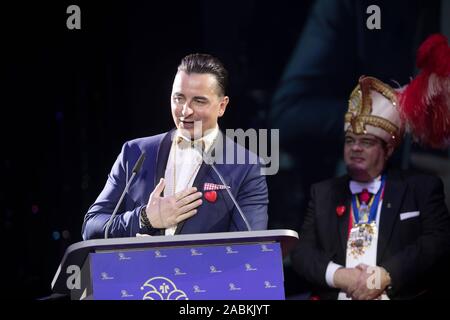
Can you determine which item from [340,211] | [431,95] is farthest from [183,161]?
[431,95]

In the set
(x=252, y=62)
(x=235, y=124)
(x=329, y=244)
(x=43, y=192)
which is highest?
(x=252, y=62)

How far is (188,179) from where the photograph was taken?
4430mm

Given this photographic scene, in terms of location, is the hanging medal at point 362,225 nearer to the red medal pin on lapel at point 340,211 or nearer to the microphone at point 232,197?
the red medal pin on lapel at point 340,211

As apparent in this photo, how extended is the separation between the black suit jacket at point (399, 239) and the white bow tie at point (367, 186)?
5cm

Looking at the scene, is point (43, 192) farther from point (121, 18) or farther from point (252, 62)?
point (252, 62)

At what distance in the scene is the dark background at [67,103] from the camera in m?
5.11

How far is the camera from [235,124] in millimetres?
5312

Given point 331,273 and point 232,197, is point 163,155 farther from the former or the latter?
point 331,273

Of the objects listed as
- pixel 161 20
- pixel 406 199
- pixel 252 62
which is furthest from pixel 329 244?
pixel 161 20

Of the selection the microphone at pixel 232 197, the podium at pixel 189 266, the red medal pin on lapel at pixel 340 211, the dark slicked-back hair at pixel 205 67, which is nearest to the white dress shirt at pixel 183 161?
the microphone at pixel 232 197

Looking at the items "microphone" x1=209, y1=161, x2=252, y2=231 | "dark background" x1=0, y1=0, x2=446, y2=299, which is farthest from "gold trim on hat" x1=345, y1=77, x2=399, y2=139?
"microphone" x1=209, y1=161, x2=252, y2=231

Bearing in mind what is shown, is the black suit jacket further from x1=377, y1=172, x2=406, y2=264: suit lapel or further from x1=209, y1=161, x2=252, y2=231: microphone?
x1=209, y1=161, x2=252, y2=231: microphone

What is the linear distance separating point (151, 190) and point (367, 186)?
4.60 ft
